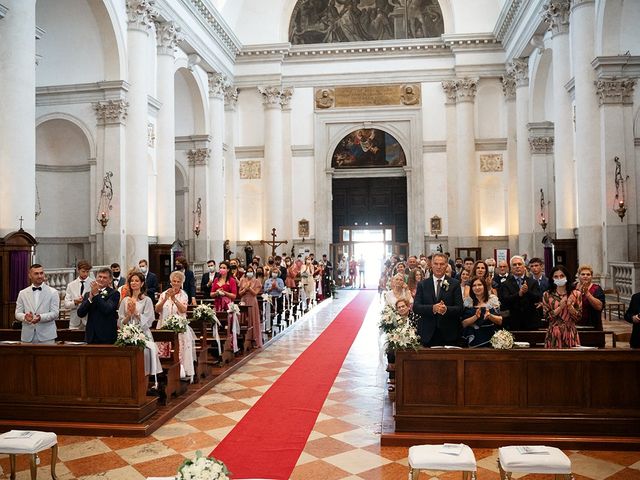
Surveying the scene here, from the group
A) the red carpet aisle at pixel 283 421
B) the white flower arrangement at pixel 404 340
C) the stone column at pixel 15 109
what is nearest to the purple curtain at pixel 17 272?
the stone column at pixel 15 109

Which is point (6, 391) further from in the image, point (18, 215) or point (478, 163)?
point (478, 163)

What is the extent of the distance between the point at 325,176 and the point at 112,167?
13.2m

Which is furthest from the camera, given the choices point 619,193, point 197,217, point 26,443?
point 197,217

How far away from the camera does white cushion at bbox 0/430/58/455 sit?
473cm

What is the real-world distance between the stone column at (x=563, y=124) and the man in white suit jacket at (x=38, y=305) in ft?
49.2

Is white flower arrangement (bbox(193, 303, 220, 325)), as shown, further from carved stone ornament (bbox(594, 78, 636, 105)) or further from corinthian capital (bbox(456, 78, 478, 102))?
corinthian capital (bbox(456, 78, 478, 102))

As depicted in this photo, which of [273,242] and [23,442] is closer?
[23,442]

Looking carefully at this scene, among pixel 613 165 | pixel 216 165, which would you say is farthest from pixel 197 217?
pixel 613 165

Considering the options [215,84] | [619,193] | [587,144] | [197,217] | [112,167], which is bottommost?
[619,193]

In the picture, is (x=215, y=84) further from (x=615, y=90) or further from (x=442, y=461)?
(x=442, y=461)

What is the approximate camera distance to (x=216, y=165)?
83.1 ft

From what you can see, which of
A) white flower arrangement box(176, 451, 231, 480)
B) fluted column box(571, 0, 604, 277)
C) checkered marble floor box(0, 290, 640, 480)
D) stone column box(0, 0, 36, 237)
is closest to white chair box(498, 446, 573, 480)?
checkered marble floor box(0, 290, 640, 480)

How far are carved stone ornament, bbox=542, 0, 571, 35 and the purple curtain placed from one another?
15.8m

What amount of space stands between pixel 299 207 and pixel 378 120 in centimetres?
574
